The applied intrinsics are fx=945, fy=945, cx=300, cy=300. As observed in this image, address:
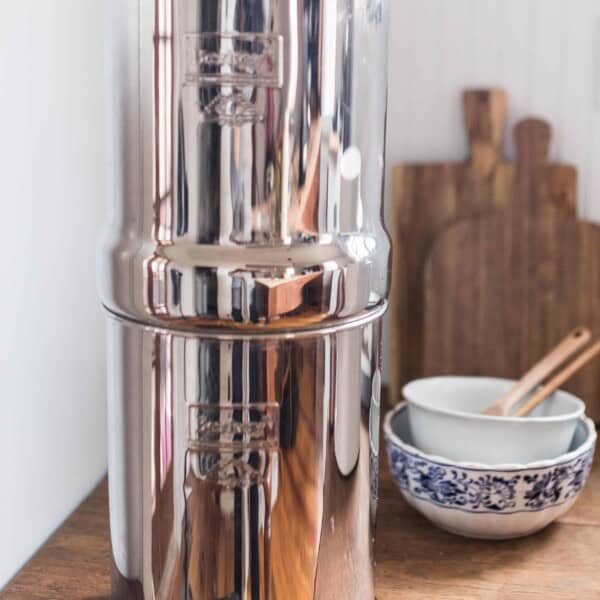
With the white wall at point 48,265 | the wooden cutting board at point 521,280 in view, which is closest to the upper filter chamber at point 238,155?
the white wall at point 48,265

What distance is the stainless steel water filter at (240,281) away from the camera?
538 mm

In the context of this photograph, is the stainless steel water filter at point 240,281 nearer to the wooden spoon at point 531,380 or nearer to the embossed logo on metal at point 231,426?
the embossed logo on metal at point 231,426

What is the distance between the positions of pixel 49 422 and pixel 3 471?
9 centimetres

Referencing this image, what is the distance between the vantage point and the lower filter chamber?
562mm

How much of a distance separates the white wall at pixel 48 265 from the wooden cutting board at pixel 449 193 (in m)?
0.38

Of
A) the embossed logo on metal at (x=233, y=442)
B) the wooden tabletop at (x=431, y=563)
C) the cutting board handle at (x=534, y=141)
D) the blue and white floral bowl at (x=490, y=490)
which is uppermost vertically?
the cutting board handle at (x=534, y=141)

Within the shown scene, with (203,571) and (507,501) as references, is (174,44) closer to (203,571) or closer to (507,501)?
(203,571)

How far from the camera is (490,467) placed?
2.48 feet

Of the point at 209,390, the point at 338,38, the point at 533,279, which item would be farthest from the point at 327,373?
the point at 533,279

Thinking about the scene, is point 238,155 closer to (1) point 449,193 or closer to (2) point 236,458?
(2) point 236,458

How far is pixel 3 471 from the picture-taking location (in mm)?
685

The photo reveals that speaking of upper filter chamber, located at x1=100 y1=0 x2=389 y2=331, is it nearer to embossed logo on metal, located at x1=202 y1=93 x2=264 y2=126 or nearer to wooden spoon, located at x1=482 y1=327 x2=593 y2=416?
embossed logo on metal, located at x1=202 y1=93 x2=264 y2=126

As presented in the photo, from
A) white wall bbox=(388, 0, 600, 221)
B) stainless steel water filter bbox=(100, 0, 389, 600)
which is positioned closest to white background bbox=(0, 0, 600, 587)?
white wall bbox=(388, 0, 600, 221)

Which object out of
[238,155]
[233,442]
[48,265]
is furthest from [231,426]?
[48,265]
